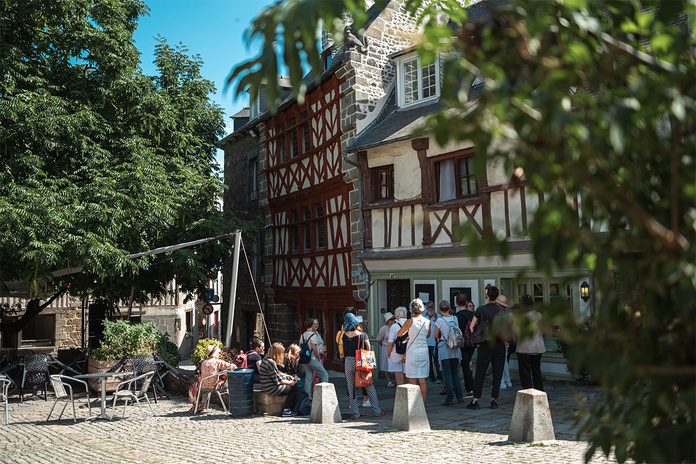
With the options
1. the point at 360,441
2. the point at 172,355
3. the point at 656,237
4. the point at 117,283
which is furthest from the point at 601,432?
the point at 117,283

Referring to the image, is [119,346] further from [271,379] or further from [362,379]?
[362,379]

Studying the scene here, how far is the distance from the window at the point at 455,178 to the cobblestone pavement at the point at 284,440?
4610 millimetres

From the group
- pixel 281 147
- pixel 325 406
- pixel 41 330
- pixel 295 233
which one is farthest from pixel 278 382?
pixel 41 330

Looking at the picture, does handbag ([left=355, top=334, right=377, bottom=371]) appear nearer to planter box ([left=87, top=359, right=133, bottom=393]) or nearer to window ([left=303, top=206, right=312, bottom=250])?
planter box ([left=87, top=359, right=133, bottom=393])

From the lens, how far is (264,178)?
21938mm

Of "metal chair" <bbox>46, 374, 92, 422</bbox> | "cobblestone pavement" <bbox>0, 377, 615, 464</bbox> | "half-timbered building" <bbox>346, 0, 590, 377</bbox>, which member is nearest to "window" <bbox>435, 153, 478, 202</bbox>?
"half-timbered building" <bbox>346, 0, 590, 377</bbox>

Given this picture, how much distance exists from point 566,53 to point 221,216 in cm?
1627

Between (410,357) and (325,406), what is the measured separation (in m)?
1.40

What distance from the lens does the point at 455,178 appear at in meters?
13.7

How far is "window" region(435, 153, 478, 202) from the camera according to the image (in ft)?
44.3

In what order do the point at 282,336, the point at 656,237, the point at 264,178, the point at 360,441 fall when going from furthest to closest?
1. the point at 264,178
2. the point at 282,336
3. the point at 360,441
4. the point at 656,237

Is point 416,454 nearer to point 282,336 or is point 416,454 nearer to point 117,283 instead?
point 117,283

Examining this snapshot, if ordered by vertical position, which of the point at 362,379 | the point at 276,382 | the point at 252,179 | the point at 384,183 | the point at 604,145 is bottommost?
the point at 276,382

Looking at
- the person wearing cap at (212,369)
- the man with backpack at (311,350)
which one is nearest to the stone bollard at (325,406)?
the man with backpack at (311,350)
